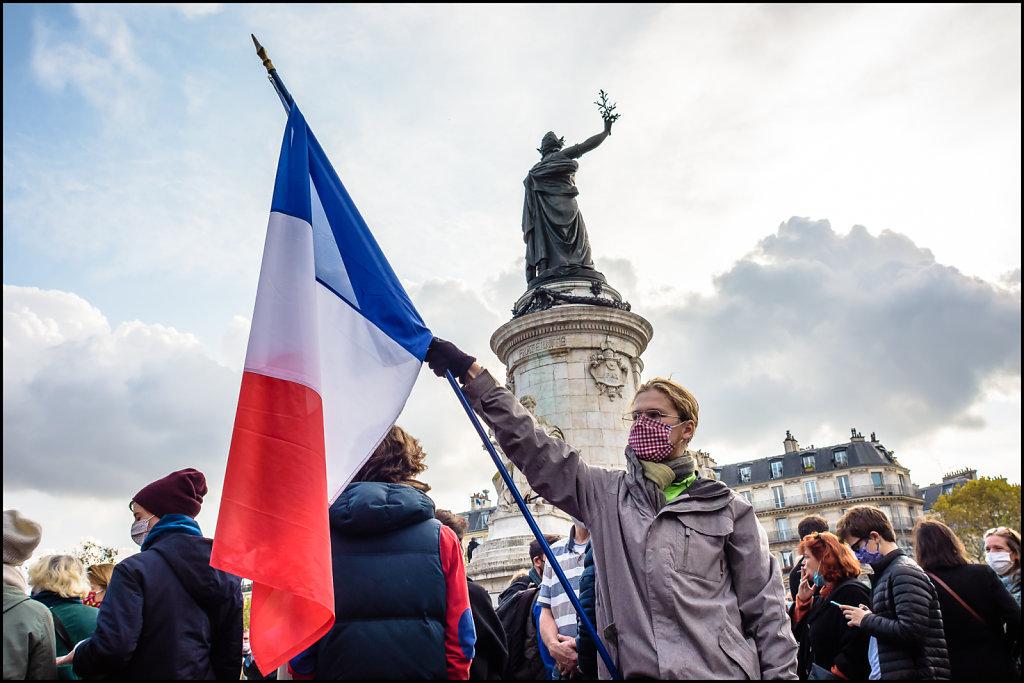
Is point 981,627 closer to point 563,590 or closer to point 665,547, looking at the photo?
point 563,590

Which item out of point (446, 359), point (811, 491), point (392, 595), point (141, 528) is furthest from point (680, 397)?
point (811, 491)

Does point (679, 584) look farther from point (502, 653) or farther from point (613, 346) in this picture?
point (613, 346)

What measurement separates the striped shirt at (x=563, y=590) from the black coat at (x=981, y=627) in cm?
246

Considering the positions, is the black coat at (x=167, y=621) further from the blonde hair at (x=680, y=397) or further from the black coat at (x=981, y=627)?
the black coat at (x=981, y=627)

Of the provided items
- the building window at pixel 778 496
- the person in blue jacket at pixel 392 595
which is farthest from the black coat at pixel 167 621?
the building window at pixel 778 496

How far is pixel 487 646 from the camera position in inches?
169

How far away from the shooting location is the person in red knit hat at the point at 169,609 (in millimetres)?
3752

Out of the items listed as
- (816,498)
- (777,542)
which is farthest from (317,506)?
(816,498)

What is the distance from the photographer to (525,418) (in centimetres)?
342

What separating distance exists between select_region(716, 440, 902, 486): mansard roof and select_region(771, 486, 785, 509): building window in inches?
29.7

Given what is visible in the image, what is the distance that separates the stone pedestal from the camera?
11461mm

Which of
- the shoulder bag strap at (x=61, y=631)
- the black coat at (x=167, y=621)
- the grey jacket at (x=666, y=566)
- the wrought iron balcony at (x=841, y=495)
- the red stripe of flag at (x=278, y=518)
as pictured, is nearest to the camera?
the grey jacket at (x=666, y=566)

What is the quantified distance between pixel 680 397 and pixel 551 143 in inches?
484

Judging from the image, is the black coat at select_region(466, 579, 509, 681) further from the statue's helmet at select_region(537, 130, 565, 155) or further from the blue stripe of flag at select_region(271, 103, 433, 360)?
the statue's helmet at select_region(537, 130, 565, 155)
